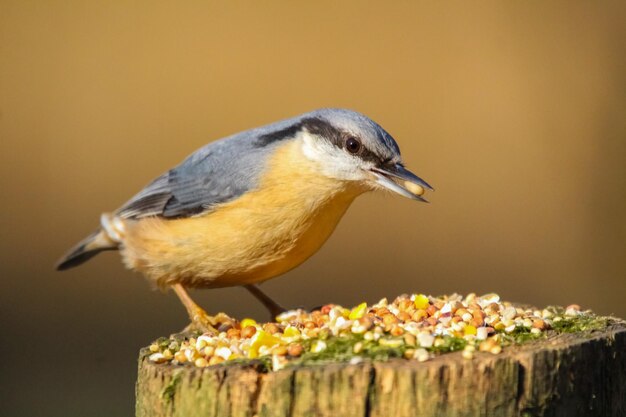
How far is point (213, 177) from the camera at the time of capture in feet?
13.3

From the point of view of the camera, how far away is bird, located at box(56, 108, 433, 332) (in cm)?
375

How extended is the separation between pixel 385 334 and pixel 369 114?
5.68 meters

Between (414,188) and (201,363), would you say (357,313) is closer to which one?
(201,363)

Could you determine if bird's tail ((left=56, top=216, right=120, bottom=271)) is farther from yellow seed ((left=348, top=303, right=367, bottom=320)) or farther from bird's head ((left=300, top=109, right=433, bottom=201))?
yellow seed ((left=348, top=303, right=367, bottom=320))

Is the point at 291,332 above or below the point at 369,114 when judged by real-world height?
below

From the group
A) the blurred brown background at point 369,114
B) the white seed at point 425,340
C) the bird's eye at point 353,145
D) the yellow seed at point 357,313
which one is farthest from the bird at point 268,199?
the blurred brown background at point 369,114

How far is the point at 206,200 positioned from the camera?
398 centimetres

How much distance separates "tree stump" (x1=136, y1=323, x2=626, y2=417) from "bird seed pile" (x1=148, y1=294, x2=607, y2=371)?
0.08 meters

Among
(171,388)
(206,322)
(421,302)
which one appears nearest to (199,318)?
(206,322)

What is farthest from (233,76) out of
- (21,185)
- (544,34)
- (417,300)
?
(417,300)

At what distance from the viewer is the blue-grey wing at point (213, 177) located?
394 cm

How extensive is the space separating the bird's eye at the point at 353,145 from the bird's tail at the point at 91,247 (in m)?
1.32

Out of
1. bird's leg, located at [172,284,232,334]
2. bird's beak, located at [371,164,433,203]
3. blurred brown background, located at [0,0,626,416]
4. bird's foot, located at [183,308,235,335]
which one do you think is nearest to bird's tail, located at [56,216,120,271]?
bird's leg, located at [172,284,232,334]

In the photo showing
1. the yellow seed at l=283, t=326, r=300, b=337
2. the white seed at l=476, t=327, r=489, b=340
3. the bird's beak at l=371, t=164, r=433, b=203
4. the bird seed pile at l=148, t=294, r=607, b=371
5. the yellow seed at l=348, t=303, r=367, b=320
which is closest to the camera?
the bird seed pile at l=148, t=294, r=607, b=371
